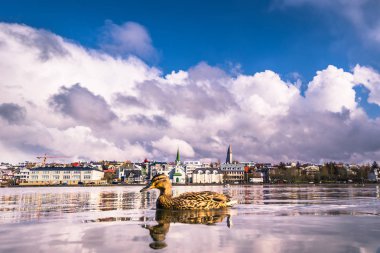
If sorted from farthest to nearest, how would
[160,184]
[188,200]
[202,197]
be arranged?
[160,184], [202,197], [188,200]

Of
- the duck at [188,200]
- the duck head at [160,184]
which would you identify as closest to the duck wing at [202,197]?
the duck at [188,200]

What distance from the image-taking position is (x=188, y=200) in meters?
14.0

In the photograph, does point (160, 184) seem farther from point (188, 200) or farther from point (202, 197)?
point (202, 197)

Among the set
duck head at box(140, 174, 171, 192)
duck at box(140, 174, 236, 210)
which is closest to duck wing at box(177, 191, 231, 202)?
duck at box(140, 174, 236, 210)

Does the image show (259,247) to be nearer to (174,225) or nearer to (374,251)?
(374,251)

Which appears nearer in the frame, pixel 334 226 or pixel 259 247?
pixel 259 247

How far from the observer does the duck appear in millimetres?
13992

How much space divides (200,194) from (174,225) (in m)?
4.83

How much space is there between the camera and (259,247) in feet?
21.8

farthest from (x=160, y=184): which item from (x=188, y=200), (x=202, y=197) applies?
(x=202, y=197)

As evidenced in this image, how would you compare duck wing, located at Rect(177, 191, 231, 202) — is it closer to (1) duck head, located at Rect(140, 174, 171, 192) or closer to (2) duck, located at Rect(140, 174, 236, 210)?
(2) duck, located at Rect(140, 174, 236, 210)

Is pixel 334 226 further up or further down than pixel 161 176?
further down

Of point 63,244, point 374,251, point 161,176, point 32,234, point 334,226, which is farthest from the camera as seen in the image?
point 161,176

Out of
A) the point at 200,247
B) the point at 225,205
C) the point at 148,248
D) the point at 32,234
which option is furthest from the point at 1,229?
the point at 225,205
